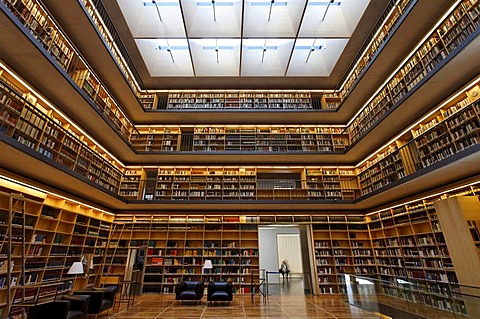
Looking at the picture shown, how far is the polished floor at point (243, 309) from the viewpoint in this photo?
4.84m

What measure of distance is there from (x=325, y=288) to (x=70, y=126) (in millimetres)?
9094

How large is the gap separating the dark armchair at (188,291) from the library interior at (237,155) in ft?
0.14

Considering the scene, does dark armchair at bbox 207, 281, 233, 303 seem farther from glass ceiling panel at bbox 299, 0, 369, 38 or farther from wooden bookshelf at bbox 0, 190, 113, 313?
glass ceiling panel at bbox 299, 0, 369, 38

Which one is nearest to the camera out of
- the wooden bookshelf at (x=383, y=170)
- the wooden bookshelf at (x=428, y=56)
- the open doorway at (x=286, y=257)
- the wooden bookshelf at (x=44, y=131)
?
A: the wooden bookshelf at (x=44, y=131)

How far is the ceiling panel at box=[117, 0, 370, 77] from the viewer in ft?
23.1

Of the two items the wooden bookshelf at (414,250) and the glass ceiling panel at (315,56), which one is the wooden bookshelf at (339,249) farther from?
the glass ceiling panel at (315,56)

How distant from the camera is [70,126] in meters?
6.87

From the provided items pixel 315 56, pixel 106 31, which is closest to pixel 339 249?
pixel 315 56

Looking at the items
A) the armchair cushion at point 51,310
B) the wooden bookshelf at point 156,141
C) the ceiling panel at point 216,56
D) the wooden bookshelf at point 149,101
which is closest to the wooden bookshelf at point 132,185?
the wooden bookshelf at point 156,141

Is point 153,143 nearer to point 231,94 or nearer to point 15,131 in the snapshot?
point 231,94

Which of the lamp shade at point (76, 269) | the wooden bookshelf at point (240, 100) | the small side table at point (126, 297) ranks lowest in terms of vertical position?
the small side table at point (126, 297)

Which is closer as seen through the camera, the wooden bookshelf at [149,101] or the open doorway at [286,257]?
the open doorway at [286,257]

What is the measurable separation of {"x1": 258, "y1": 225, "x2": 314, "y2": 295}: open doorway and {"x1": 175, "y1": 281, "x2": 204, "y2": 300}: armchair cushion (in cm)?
252

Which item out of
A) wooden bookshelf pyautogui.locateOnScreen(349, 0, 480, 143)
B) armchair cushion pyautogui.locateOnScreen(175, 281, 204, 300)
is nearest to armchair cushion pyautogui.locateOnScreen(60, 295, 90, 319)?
armchair cushion pyautogui.locateOnScreen(175, 281, 204, 300)
